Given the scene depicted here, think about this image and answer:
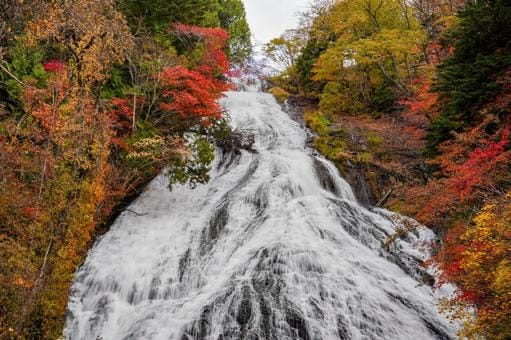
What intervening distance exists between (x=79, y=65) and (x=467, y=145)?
1182 centimetres

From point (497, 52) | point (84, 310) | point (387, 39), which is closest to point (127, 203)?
point (84, 310)

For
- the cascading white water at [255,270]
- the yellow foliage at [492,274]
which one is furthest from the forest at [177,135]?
the cascading white water at [255,270]

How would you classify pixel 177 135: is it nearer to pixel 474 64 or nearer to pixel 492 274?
pixel 474 64

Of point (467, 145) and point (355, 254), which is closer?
point (355, 254)

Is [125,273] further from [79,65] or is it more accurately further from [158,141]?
[79,65]

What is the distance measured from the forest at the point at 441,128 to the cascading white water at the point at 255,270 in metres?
1.32

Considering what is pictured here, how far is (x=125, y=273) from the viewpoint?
1052 centimetres

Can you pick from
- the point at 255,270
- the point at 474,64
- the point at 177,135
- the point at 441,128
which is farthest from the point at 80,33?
the point at 441,128

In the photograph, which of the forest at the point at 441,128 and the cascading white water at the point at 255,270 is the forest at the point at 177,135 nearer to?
the forest at the point at 441,128

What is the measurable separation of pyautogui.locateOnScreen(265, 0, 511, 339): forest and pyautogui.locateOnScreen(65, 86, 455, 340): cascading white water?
1.32 m

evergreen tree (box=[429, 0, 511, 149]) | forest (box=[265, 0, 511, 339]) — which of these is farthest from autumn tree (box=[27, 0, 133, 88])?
evergreen tree (box=[429, 0, 511, 149])

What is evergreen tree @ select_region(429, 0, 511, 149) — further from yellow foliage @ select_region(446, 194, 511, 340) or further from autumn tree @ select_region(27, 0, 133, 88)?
autumn tree @ select_region(27, 0, 133, 88)

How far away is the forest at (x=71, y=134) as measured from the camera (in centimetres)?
818

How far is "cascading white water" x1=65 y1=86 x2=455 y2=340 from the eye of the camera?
26.8 ft
